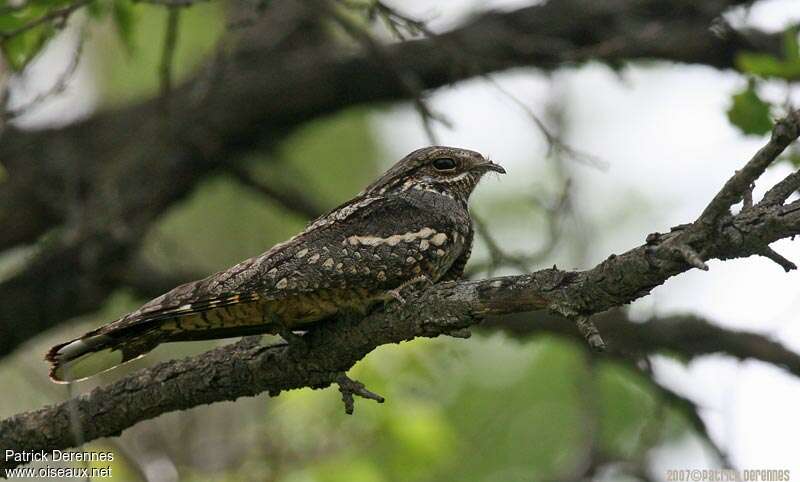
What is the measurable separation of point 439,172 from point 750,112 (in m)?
1.29

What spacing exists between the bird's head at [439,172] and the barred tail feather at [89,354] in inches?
49.6

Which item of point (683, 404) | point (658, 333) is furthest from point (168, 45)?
point (683, 404)

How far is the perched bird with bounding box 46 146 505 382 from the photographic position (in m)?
3.57

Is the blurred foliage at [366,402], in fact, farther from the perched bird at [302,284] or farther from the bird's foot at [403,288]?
the bird's foot at [403,288]

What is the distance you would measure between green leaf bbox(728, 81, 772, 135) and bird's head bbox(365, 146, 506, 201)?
1.00 metres

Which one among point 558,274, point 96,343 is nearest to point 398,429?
point 96,343

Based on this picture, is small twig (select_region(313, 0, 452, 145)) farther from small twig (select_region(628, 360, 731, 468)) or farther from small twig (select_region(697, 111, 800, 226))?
small twig (select_region(697, 111, 800, 226))

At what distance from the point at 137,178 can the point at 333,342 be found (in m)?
3.14

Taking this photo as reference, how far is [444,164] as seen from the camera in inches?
176

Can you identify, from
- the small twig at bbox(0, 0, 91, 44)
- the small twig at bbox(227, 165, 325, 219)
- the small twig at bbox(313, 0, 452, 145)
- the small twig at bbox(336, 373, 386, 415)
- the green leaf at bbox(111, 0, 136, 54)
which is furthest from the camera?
the small twig at bbox(227, 165, 325, 219)

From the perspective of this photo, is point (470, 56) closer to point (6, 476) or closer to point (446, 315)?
point (446, 315)

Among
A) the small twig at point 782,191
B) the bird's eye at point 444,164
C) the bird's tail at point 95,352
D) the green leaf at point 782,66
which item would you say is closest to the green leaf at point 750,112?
the green leaf at point 782,66

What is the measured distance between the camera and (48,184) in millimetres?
6355

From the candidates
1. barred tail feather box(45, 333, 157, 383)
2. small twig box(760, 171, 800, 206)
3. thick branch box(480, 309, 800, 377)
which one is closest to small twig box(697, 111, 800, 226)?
small twig box(760, 171, 800, 206)
